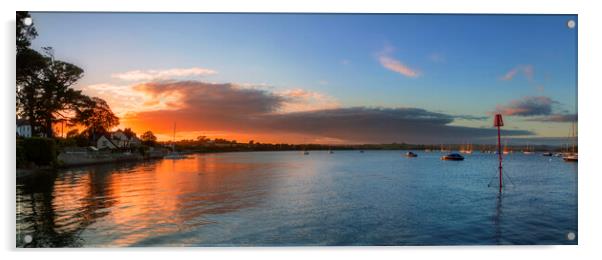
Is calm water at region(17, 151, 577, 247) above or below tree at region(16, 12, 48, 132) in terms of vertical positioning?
below

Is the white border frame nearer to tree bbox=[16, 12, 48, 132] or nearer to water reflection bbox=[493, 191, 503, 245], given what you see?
tree bbox=[16, 12, 48, 132]

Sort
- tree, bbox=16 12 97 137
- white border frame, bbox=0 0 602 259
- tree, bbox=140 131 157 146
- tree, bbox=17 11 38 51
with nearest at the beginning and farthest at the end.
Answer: white border frame, bbox=0 0 602 259, tree, bbox=17 11 38 51, tree, bbox=16 12 97 137, tree, bbox=140 131 157 146

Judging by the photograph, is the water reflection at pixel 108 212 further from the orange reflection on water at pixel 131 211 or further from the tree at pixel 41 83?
the tree at pixel 41 83

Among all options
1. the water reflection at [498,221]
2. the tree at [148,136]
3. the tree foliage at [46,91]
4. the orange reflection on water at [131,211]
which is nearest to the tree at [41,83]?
the tree foliage at [46,91]

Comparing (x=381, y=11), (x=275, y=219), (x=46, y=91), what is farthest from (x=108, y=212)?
(x=381, y=11)

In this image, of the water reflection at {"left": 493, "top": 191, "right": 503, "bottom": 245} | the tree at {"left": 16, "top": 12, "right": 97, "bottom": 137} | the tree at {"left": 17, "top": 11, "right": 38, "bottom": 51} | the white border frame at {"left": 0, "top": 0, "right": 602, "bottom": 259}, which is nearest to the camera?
the white border frame at {"left": 0, "top": 0, "right": 602, "bottom": 259}

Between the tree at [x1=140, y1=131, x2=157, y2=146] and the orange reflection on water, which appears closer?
the orange reflection on water

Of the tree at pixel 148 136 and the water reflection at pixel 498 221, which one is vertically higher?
the tree at pixel 148 136

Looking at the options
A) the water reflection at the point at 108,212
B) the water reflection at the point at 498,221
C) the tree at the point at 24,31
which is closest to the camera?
the tree at the point at 24,31

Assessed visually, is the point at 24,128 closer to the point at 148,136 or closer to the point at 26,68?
the point at 26,68

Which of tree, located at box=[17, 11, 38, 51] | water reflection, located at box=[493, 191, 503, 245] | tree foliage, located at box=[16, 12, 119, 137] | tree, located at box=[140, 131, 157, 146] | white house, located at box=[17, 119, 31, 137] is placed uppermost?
tree, located at box=[17, 11, 38, 51]

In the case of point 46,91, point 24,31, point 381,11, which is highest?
point 381,11

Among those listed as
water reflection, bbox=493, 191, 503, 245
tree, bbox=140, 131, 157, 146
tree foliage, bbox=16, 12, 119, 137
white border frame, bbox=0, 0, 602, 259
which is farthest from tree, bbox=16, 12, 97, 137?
water reflection, bbox=493, 191, 503, 245

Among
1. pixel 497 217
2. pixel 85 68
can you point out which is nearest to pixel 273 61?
pixel 85 68
